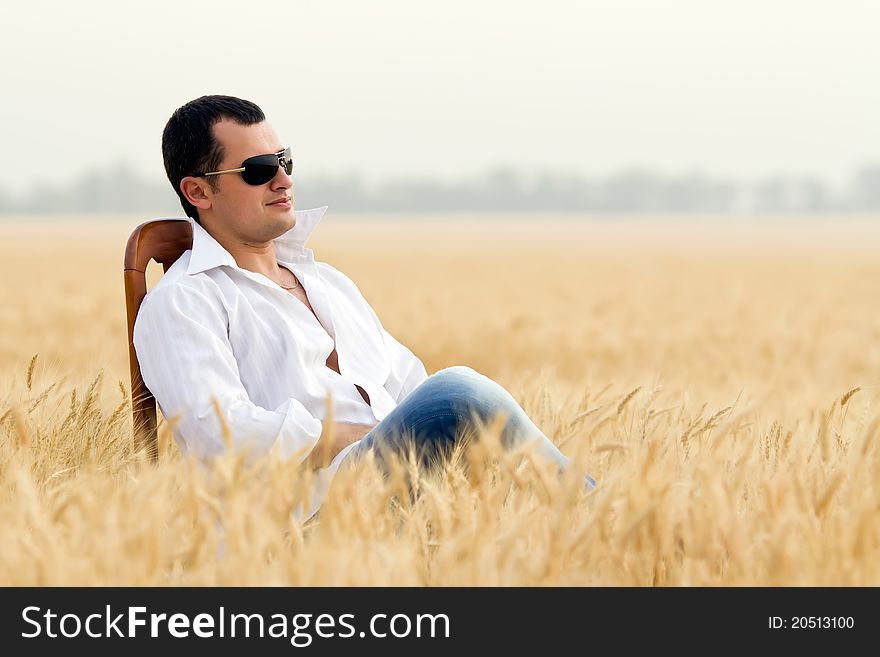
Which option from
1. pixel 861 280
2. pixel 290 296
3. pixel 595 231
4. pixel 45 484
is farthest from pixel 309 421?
pixel 595 231

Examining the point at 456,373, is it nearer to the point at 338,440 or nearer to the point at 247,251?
the point at 338,440

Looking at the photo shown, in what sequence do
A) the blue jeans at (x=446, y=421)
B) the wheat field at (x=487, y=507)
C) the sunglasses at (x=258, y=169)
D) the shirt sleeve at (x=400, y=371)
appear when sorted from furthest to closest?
1. the shirt sleeve at (x=400, y=371)
2. the sunglasses at (x=258, y=169)
3. the blue jeans at (x=446, y=421)
4. the wheat field at (x=487, y=507)

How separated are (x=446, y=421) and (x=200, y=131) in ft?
3.13

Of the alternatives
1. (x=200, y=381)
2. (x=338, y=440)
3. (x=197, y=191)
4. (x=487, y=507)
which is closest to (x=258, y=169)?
(x=197, y=191)

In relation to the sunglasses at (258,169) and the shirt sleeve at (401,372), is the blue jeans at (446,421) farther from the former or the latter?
the sunglasses at (258,169)

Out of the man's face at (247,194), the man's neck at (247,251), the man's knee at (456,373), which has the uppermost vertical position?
the man's face at (247,194)

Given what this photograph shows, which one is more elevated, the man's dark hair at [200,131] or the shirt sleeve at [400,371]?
the man's dark hair at [200,131]

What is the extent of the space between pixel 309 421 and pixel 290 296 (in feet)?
1.45

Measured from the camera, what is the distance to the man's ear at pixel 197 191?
2.65 m

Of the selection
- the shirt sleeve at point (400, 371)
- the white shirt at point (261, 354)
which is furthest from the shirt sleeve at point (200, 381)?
the shirt sleeve at point (400, 371)

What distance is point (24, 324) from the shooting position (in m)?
8.49

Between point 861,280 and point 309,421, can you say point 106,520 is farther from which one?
point 861,280

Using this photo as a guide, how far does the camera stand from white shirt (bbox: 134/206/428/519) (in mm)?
2350
